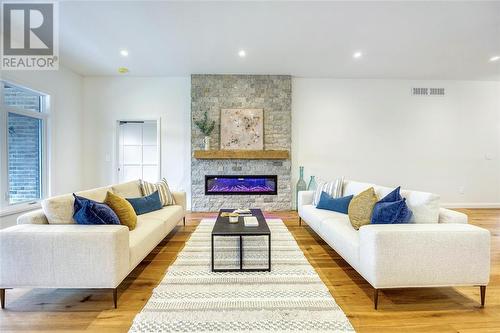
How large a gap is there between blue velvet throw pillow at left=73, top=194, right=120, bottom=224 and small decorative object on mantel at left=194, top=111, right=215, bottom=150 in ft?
10.4

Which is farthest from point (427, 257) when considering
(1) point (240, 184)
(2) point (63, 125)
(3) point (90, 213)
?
(2) point (63, 125)

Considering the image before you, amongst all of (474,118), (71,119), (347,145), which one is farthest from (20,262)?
(474,118)

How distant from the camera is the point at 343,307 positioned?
6.17 feet

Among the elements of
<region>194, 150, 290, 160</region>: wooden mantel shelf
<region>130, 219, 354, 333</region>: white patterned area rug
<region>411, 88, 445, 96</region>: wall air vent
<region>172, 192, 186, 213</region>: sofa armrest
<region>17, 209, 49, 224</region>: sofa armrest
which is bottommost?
<region>130, 219, 354, 333</region>: white patterned area rug

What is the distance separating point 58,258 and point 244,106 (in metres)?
4.21

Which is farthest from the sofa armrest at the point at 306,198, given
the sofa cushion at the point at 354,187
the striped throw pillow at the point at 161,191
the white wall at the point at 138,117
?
the white wall at the point at 138,117

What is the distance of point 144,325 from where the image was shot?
64.7 inches

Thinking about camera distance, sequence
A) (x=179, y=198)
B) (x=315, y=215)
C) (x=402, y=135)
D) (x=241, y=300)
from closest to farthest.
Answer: (x=241, y=300)
(x=315, y=215)
(x=179, y=198)
(x=402, y=135)

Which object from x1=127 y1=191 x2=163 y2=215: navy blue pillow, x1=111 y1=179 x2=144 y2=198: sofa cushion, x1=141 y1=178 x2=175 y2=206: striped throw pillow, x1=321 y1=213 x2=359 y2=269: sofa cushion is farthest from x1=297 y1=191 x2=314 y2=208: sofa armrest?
x1=111 y1=179 x2=144 y2=198: sofa cushion

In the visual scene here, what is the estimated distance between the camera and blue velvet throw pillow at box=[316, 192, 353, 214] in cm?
325

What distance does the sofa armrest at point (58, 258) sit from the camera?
1.79m

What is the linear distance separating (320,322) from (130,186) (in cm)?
282

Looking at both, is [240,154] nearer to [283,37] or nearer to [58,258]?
[283,37]

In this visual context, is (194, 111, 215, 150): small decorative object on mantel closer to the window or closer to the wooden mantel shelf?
the wooden mantel shelf
